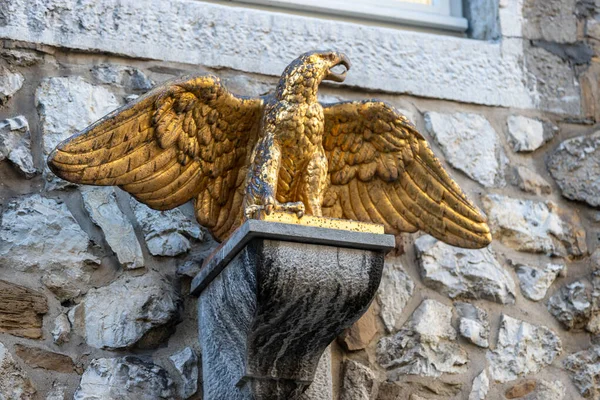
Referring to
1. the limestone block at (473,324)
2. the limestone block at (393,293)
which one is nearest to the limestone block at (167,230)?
the limestone block at (393,293)

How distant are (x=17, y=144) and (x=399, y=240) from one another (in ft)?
3.25

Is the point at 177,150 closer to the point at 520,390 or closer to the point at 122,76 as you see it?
the point at 122,76

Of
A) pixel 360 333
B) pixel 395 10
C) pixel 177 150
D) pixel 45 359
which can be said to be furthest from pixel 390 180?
pixel 45 359

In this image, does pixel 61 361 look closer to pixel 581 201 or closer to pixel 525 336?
pixel 525 336

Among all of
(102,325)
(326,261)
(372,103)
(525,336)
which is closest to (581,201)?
(525,336)

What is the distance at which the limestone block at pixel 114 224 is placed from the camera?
87.2 inches

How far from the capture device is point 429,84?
264cm

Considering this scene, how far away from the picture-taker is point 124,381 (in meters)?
2.11

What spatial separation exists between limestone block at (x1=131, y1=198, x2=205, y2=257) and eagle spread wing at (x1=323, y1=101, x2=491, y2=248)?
0.34 meters

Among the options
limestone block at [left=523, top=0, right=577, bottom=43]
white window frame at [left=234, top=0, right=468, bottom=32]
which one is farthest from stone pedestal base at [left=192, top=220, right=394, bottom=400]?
limestone block at [left=523, top=0, right=577, bottom=43]

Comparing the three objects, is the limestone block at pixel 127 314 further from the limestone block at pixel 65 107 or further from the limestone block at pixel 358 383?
the limestone block at pixel 358 383

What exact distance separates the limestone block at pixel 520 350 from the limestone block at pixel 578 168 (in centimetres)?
42

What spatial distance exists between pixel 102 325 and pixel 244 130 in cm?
55

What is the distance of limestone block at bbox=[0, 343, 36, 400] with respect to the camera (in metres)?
2.02
